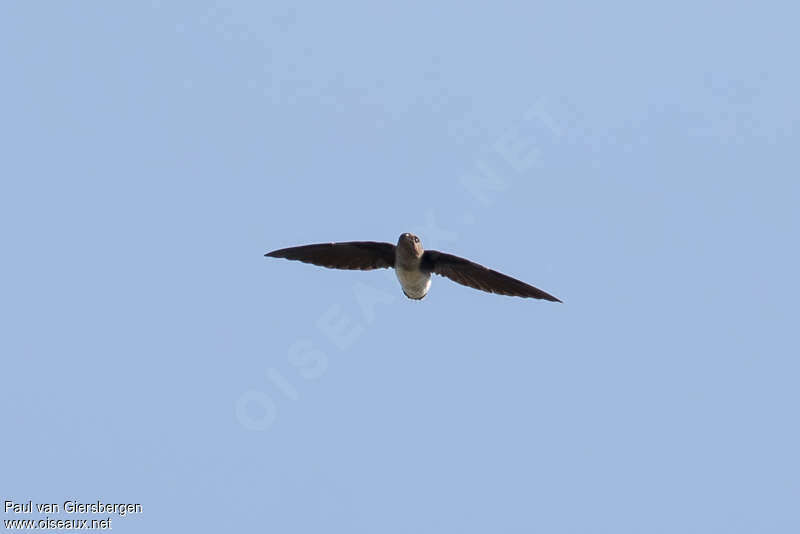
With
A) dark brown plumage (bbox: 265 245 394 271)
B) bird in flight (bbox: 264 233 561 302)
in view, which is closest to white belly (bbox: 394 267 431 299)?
bird in flight (bbox: 264 233 561 302)

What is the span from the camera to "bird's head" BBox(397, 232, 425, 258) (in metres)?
19.6

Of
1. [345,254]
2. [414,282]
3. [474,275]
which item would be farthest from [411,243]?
[345,254]

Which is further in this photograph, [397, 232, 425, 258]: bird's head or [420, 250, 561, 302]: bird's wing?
[420, 250, 561, 302]: bird's wing

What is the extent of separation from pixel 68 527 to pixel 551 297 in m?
10.5

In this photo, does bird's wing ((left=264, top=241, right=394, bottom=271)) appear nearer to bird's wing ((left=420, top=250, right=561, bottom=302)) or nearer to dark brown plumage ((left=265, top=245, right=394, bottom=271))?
dark brown plumage ((left=265, top=245, right=394, bottom=271))

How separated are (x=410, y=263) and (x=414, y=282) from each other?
1.78 feet

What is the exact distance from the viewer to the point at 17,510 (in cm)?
2044

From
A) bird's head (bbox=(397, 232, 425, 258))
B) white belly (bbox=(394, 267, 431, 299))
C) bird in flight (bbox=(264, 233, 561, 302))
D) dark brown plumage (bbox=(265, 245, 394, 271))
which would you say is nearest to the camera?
bird's head (bbox=(397, 232, 425, 258))

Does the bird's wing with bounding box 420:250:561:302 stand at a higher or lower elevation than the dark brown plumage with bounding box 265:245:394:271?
lower

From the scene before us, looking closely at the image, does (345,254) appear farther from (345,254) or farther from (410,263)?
(410,263)

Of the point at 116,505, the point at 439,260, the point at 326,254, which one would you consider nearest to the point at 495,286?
the point at 439,260

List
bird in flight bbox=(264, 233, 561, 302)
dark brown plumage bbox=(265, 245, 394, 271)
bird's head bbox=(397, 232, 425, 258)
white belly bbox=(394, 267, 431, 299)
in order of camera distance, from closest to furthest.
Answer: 1. bird's head bbox=(397, 232, 425, 258)
2. bird in flight bbox=(264, 233, 561, 302)
3. white belly bbox=(394, 267, 431, 299)
4. dark brown plumage bbox=(265, 245, 394, 271)

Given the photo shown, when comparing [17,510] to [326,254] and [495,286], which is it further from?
[495,286]

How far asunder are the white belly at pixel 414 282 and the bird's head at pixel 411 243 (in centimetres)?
51
